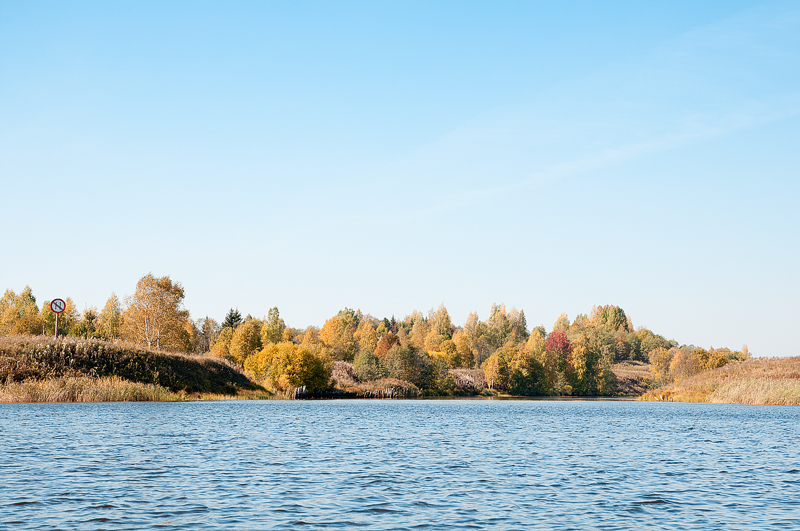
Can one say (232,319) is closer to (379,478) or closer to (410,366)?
(410,366)

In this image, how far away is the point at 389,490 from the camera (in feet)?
86.1

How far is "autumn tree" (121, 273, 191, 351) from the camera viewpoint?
408ft

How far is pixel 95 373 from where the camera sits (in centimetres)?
8450

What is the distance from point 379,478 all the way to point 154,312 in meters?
107

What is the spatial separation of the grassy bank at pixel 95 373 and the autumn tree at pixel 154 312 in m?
23.9

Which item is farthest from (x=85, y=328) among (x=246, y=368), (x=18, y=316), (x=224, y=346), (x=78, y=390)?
(x=78, y=390)

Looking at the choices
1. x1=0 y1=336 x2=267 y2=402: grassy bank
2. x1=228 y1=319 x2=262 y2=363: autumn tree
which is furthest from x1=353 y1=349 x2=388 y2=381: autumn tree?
x1=0 y1=336 x2=267 y2=402: grassy bank

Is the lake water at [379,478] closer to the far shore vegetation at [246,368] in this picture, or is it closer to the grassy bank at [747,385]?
the far shore vegetation at [246,368]

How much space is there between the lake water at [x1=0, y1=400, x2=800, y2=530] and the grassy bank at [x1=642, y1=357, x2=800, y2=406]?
56.6 meters

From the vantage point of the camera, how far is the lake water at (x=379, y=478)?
21234mm

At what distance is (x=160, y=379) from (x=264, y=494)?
7435 centimetres

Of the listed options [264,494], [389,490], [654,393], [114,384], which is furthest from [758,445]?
[654,393]

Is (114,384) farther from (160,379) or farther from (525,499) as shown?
(525,499)

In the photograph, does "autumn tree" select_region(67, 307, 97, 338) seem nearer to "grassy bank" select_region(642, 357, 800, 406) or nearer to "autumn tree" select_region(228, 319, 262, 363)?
"autumn tree" select_region(228, 319, 262, 363)
